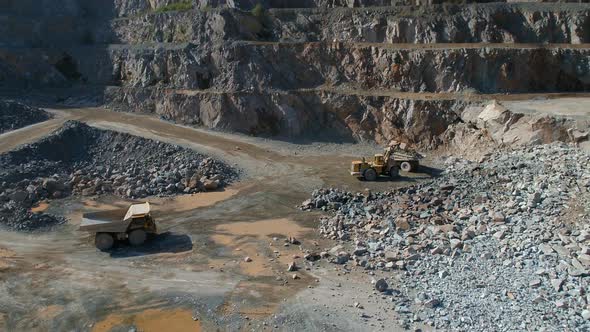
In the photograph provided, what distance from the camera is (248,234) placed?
1930cm

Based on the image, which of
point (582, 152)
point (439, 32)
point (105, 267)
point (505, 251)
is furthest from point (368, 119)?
point (105, 267)

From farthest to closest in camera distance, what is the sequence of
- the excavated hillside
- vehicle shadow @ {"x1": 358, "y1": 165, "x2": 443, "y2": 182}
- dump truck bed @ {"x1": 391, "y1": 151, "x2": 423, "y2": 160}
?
the excavated hillside < dump truck bed @ {"x1": 391, "y1": 151, "x2": 423, "y2": 160} < vehicle shadow @ {"x1": 358, "y1": 165, "x2": 443, "y2": 182}

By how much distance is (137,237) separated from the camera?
1797cm

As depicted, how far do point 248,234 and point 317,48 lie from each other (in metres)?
18.5

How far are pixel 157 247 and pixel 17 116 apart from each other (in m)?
19.0

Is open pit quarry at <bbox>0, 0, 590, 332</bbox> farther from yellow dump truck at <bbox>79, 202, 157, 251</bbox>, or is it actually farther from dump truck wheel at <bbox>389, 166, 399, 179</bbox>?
dump truck wheel at <bbox>389, 166, 399, 179</bbox>

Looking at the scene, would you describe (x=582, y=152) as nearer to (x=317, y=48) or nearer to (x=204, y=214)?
(x=204, y=214)

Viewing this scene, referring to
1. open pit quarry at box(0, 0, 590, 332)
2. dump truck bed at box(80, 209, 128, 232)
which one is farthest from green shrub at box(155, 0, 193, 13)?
dump truck bed at box(80, 209, 128, 232)

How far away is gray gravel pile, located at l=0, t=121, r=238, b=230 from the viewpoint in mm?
23281

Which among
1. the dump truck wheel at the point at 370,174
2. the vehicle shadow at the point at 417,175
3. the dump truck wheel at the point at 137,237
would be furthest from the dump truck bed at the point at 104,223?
the vehicle shadow at the point at 417,175

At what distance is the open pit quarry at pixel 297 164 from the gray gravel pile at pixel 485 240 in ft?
0.25

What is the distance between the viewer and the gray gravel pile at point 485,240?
12.7 m

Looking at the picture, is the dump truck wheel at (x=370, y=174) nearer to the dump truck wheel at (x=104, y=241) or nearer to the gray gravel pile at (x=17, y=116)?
the dump truck wheel at (x=104, y=241)

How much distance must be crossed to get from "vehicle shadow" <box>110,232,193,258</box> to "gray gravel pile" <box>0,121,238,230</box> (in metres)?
4.65
